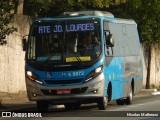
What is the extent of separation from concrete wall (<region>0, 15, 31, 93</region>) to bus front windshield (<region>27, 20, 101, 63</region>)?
267 inches

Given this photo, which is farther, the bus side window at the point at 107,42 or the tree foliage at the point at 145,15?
the tree foliage at the point at 145,15

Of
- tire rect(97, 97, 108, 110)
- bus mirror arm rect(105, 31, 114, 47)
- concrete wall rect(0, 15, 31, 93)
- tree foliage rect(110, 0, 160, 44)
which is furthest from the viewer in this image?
tree foliage rect(110, 0, 160, 44)

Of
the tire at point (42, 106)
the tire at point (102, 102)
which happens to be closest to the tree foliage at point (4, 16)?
the tire at point (42, 106)

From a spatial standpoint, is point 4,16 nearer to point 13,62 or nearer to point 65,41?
point 65,41

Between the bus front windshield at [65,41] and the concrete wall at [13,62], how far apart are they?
22.3 feet

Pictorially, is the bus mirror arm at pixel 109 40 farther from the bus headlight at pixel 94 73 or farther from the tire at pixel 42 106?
the tire at pixel 42 106

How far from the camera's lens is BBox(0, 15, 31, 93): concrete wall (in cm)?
2773

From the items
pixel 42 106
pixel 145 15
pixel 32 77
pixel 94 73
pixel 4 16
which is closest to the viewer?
pixel 94 73

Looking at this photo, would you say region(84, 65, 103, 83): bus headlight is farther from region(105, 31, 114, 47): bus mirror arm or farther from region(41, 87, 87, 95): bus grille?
region(105, 31, 114, 47): bus mirror arm

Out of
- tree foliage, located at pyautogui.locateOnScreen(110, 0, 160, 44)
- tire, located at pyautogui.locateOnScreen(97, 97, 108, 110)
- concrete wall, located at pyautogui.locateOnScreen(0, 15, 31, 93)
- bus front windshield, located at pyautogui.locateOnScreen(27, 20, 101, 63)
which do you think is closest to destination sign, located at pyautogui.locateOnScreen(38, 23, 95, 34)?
bus front windshield, located at pyautogui.locateOnScreen(27, 20, 101, 63)

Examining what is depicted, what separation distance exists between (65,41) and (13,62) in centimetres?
803

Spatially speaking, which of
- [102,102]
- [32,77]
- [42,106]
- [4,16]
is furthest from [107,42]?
[4,16]

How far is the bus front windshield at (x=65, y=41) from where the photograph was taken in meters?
20.6

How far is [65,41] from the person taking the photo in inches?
826
